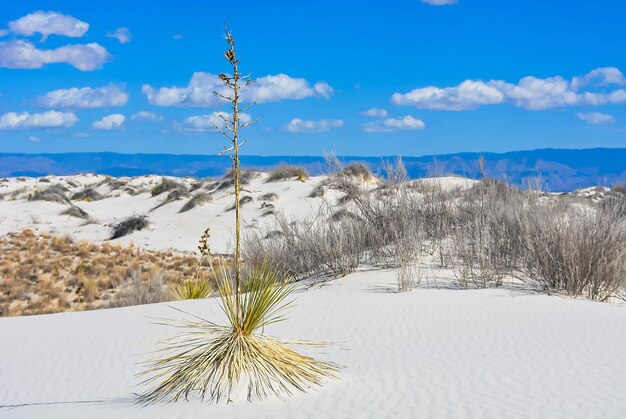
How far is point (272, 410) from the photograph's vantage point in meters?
4.49

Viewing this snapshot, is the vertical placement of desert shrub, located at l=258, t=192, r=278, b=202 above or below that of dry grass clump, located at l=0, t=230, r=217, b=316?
above

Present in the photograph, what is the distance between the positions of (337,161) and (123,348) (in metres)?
6.08

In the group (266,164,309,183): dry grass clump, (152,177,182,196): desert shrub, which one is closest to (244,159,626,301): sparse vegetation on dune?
(266,164,309,183): dry grass clump

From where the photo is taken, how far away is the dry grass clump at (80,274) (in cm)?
1317

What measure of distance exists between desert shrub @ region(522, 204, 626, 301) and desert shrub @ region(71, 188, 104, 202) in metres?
31.8

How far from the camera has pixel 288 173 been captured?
29547 mm

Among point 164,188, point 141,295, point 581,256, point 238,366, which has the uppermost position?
point 164,188

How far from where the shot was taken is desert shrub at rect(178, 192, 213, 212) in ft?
91.4

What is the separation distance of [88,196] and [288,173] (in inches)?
578

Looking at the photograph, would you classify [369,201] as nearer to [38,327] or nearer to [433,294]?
[433,294]

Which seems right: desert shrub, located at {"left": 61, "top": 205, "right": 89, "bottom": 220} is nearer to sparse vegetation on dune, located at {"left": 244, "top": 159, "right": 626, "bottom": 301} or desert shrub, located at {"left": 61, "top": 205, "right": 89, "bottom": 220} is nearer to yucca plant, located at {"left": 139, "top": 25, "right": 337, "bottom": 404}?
sparse vegetation on dune, located at {"left": 244, "top": 159, "right": 626, "bottom": 301}

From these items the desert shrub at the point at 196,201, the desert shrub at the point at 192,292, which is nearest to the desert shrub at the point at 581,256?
the desert shrub at the point at 192,292

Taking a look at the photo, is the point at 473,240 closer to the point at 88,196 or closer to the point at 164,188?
the point at 164,188

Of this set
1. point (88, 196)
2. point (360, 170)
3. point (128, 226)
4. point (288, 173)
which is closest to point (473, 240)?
point (360, 170)
